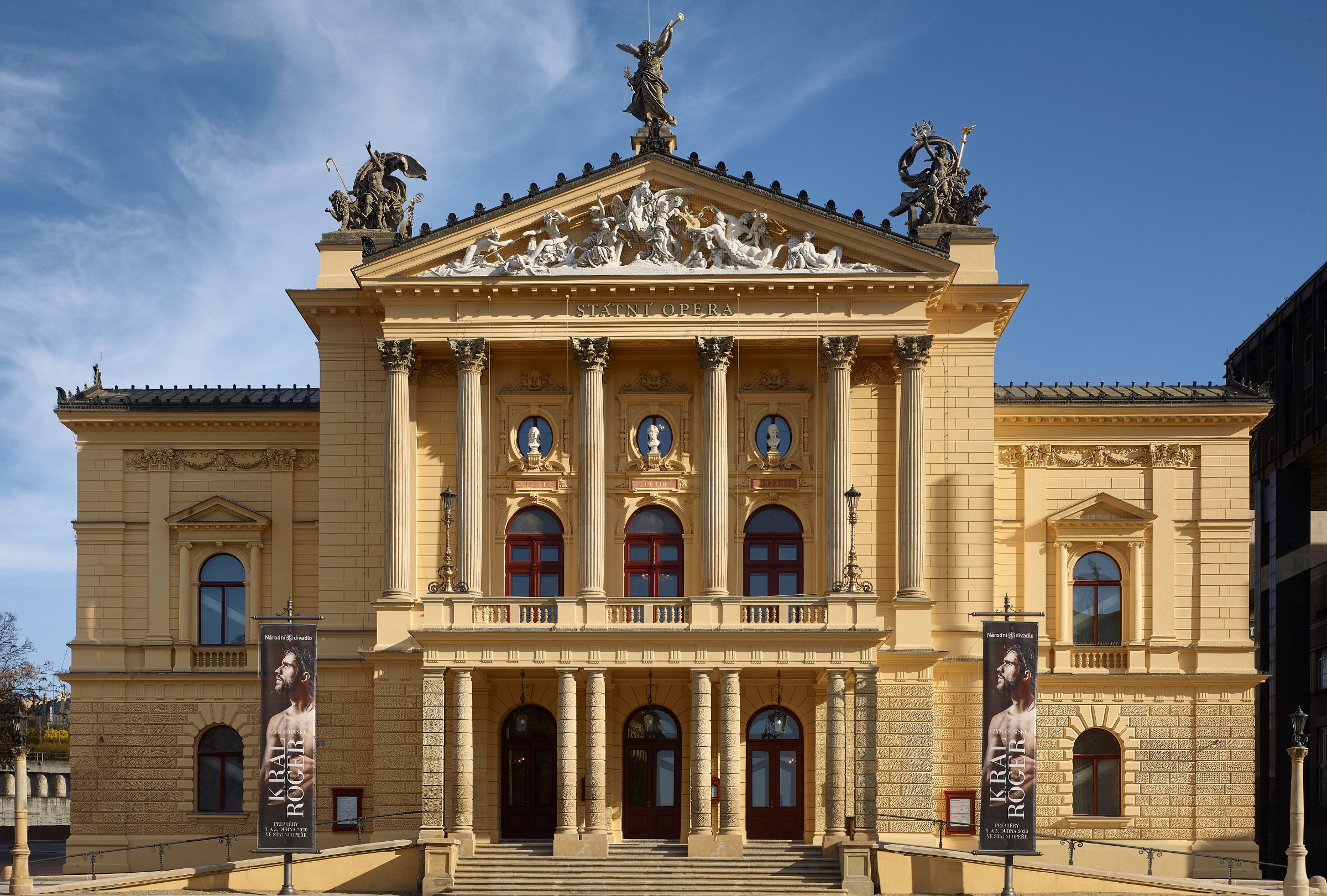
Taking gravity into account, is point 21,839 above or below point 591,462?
below

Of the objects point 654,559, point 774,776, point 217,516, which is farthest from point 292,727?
point 774,776

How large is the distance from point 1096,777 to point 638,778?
12529mm

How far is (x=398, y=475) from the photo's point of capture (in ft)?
136

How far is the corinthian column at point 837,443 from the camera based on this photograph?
40.3 m

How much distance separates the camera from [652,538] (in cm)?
4216

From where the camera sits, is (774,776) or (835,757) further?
(774,776)

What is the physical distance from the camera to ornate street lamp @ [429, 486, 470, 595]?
39.0 meters

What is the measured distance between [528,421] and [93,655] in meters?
14.3

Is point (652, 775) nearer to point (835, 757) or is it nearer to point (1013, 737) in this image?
point (835, 757)

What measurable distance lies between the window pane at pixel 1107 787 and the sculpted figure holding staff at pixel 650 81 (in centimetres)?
2140

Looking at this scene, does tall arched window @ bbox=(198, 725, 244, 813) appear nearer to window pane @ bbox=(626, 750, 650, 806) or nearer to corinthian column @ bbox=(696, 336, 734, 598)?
window pane @ bbox=(626, 750, 650, 806)

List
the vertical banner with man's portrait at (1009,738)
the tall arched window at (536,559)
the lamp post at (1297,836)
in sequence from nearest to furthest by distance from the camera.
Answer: the lamp post at (1297,836) < the vertical banner with man's portrait at (1009,738) < the tall arched window at (536,559)

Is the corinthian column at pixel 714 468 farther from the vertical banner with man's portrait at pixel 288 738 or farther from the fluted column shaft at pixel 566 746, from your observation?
the vertical banner with man's portrait at pixel 288 738

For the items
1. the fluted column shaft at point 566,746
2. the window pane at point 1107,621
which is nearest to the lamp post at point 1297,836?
the window pane at point 1107,621
